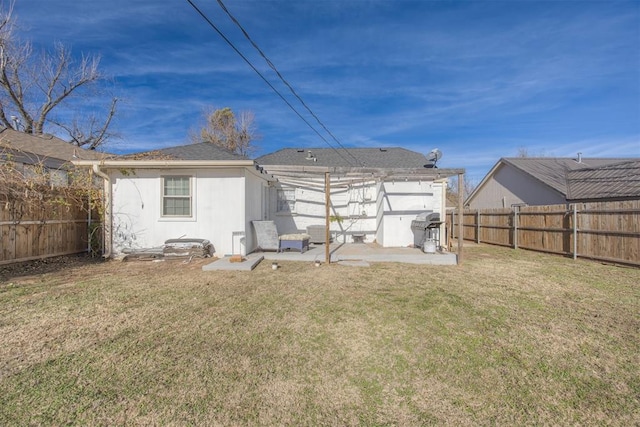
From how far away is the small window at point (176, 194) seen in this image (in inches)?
330

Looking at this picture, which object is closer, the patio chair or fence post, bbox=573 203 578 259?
the patio chair

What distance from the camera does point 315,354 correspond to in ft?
9.85

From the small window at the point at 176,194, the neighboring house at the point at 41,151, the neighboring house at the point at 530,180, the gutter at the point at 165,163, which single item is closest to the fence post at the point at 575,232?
the neighboring house at the point at 530,180

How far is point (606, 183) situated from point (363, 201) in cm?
1088

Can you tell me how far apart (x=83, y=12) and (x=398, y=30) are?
30.3 ft

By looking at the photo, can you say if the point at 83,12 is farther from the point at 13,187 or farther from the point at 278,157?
the point at 278,157

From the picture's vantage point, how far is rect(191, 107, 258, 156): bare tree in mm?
24047

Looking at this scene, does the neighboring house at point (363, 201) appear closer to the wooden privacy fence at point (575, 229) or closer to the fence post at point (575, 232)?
the wooden privacy fence at point (575, 229)

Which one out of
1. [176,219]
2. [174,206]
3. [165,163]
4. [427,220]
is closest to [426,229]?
[427,220]

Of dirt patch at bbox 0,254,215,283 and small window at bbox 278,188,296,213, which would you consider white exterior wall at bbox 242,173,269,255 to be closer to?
dirt patch at bbox 0,254,215,283

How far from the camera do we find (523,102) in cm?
1330

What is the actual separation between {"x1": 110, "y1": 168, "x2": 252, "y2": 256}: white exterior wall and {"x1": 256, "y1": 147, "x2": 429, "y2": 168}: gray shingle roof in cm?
610

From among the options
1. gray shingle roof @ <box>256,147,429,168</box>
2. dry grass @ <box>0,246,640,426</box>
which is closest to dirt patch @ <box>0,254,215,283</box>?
dry grass @ <box>0,246,640,426</box>

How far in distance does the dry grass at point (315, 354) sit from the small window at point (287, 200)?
6.59 m
